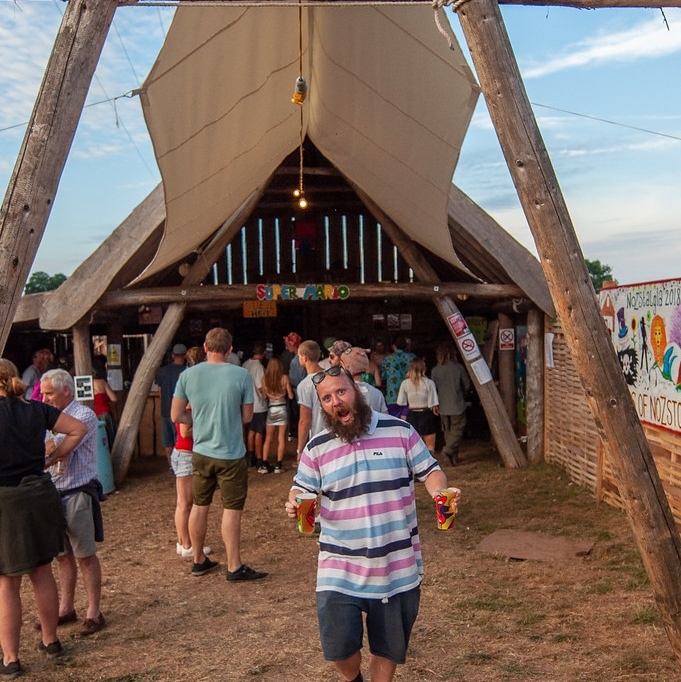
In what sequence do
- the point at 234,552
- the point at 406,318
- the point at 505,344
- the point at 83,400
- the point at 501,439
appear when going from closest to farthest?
the point at 234,552 < the point at 83,400 < the point at 501,439 < the point at 505,344 < the point at 406,318

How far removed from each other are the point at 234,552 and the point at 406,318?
9.08 metres

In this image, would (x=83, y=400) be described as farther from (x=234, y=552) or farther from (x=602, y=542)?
(x=602, y=542)

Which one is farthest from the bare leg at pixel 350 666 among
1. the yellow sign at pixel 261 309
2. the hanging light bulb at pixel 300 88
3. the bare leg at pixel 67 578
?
the yellow sign at pixel 261 309

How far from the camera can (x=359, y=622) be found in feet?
10.3

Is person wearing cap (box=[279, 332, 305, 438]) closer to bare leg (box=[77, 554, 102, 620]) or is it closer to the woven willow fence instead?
the woven willow fence

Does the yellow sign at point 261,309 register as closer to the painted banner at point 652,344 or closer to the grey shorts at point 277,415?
the grey shorts at point 277,415

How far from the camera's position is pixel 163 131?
671cm

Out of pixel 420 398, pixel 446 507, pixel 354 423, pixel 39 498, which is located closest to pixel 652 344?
pixel 420 398

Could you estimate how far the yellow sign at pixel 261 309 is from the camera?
1221cm

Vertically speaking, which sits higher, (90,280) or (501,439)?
(90,280)

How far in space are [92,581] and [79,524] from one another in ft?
1.33

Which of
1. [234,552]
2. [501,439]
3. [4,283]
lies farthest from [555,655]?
[501,439]

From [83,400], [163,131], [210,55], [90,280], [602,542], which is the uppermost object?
[210,55]

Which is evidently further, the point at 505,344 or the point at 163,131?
the point at 505,344
